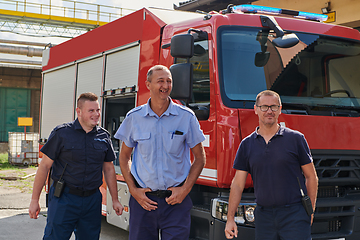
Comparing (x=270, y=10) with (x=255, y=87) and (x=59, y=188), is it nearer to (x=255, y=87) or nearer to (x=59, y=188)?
(x=255, y=87)

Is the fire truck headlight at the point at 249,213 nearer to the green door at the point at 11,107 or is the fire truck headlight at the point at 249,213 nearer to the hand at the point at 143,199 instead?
the hand at the point at 143,199

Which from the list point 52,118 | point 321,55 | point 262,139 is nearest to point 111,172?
point 262,139

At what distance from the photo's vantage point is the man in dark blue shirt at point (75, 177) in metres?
3.56

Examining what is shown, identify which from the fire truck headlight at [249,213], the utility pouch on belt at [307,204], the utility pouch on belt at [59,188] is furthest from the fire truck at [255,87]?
the utility pouch on belt at [59,188]

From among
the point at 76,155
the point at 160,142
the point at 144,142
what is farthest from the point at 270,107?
the point at 76,155

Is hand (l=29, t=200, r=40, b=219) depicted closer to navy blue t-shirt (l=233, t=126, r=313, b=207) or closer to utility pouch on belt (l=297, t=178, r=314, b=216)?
navy blue t-shirt (l=233, t=126, r=313, b=207)

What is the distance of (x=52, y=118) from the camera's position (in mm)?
7469

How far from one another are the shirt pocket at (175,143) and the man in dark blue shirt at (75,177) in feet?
3.29

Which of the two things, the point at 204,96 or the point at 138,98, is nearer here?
the point at 204,96

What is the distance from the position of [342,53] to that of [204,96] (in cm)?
175

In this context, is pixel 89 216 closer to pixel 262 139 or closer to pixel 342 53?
pixel 262 139

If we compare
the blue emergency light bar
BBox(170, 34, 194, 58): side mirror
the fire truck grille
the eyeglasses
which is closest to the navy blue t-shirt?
the eyeglasses

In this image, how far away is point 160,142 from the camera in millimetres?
2990

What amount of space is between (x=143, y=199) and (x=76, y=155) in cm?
98
